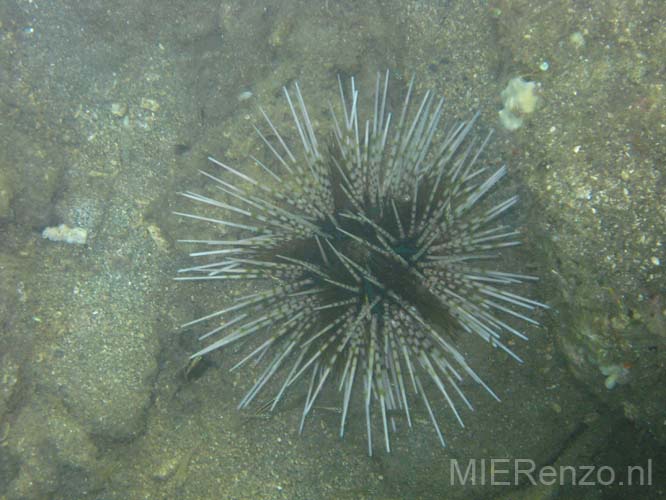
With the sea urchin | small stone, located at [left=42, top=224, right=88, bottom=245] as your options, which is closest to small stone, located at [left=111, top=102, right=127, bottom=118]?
small stone, located at [left=42, top=224, right=88, bottom=245]

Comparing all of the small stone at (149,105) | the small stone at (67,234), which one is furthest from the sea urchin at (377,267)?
the small stone at (149,105)

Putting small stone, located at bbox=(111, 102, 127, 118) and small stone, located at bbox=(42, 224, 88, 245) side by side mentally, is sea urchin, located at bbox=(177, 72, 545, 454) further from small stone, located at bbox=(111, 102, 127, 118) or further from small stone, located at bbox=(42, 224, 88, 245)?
small stone, located at bbox=(111, 102, 127, 118)

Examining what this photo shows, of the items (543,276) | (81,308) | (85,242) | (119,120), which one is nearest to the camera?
(543,276)

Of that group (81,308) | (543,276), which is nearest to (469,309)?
(543,276)

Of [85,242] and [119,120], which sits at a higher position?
[119,120]

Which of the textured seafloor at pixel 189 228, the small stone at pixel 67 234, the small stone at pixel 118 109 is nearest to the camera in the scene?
the textured seafloor at pixel 189 228

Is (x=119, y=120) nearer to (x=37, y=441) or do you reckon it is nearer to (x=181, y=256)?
(x=181, y=256)

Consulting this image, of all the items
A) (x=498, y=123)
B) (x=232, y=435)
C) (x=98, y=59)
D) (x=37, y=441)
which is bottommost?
(x=37, y=441)

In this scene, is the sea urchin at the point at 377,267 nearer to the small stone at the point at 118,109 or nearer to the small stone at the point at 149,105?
the small stone at the point at 149,105
